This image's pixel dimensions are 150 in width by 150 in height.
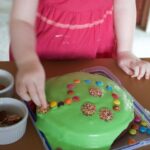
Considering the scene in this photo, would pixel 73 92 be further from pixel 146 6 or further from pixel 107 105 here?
pixel 146 6

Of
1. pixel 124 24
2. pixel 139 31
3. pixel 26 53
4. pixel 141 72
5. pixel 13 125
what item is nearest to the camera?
pixel 13 125

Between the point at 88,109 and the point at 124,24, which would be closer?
the point at 88,109

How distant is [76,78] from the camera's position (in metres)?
0.60

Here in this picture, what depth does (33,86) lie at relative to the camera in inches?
21.0

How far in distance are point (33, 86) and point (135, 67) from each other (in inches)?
10.8

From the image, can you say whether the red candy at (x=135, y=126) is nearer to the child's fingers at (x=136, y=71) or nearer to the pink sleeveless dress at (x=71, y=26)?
the child's fingers at (x=136, y=71)

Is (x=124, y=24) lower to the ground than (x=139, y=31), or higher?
higher

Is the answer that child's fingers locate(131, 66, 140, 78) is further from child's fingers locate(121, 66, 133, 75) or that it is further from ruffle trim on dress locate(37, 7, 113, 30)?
ruffle trim on dress locate(37, 7, 113, 30)

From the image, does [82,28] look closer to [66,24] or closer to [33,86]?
[66,24]

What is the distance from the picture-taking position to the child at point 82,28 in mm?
720

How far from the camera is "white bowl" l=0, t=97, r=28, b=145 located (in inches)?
20.1

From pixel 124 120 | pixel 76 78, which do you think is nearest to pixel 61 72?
pixel 76 78

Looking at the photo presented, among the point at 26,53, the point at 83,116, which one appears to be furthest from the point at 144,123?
the point at 26,53

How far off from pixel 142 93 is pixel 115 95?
0.39 feet
